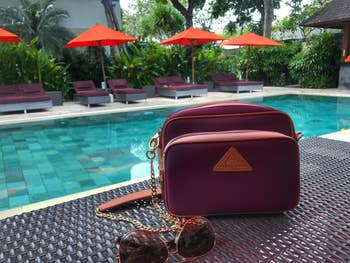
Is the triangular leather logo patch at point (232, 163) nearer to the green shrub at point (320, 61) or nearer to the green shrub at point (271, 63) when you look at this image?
the green shrub at point (320, 61)

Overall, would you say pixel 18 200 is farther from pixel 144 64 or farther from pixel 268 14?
pixel 268 14

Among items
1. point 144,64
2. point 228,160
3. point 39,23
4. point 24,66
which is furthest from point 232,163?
point 39,23

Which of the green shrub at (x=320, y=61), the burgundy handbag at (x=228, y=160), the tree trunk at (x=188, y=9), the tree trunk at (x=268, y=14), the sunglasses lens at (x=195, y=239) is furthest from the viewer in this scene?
the tree trunk at (x=268, y=14)

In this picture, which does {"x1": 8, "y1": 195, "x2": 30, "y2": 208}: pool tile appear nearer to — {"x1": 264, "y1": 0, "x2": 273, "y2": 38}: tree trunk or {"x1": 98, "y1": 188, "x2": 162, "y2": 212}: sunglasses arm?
{"x1": 98, "y1": 188, "x2": 162, "y2": 212}: sunglasses arm

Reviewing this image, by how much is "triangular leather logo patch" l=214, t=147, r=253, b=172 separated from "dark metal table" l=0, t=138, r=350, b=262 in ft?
0.69

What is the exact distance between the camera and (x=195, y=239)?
0.96 m

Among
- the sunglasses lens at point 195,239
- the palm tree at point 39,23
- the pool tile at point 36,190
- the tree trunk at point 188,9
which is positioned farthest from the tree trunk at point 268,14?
the sunglasses lens at point 195,239

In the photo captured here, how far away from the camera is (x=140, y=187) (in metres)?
1.71

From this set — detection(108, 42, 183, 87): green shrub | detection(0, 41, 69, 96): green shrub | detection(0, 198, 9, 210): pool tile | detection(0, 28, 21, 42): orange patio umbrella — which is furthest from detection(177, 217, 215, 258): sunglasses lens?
detection(108, 42, 183, 87): green shrub

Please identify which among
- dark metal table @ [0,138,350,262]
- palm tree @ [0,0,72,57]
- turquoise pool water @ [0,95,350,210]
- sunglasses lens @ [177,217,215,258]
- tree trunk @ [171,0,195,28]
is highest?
tree trunk @ [171,0,195,28]

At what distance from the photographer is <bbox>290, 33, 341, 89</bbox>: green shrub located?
15070mm

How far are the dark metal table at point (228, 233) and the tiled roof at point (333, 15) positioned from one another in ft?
48.0

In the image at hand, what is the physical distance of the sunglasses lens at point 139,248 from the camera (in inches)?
33.4

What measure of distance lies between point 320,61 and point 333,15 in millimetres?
2040
